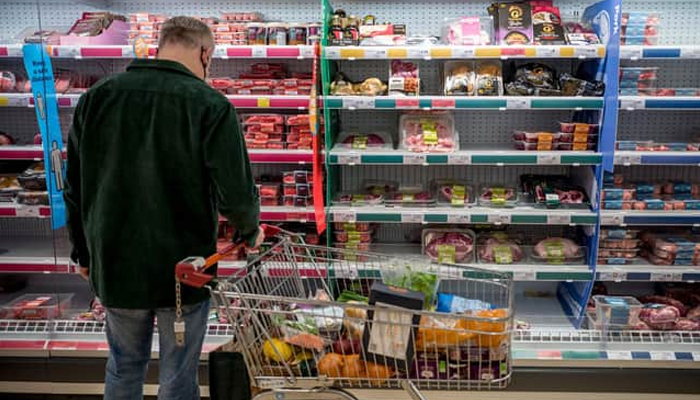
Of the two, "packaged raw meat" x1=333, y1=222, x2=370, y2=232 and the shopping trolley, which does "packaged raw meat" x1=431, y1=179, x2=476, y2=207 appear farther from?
the shopping trolley

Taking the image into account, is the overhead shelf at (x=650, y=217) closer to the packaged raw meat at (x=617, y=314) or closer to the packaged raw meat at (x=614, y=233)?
the packaged raw meat at (x=614, y=233)

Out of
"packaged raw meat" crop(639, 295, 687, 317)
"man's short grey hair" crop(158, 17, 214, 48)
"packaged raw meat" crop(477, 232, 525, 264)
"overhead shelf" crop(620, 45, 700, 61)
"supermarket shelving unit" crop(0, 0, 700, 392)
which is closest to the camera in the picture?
"man's short grey hair" crop(158, 17, 214, 48)

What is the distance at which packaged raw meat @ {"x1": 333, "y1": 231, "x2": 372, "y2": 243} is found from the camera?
4305mm

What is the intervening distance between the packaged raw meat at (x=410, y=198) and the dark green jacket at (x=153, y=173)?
2.15m

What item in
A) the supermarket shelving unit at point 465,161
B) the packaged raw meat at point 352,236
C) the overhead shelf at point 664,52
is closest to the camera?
the supermarket shelving unit at point 465,161

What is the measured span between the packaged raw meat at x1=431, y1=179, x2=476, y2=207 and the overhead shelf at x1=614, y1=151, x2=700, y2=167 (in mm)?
938

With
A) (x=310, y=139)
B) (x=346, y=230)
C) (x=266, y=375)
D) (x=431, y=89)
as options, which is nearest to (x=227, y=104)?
(x=266, y=375)

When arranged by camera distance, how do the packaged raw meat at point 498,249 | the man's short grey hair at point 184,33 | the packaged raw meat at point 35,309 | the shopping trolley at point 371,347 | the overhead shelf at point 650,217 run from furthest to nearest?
1. the packaged raw meat at point 498,249
2. the overhead shelf at point 650,217
3. the packaged raw meat at point 35,309
4. the man's short grey hair at point 184,33
5. the shopping trolley at point 371,347

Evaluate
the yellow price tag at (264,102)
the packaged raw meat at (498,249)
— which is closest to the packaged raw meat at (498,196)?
the packaged raw meat at (498,249)

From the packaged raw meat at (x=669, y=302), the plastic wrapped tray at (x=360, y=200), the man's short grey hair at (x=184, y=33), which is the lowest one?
the packaged raw meat at (x=669, y=302)

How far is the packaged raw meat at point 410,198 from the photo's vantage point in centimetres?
416

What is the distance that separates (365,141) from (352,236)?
67cm

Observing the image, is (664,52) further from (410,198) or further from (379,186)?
(379,186)

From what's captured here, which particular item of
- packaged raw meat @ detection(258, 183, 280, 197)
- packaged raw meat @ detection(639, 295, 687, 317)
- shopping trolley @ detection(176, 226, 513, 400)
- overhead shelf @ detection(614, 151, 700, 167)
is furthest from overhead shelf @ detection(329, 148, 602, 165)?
shopping trolley @ detection(176, 226, 513, 400)
